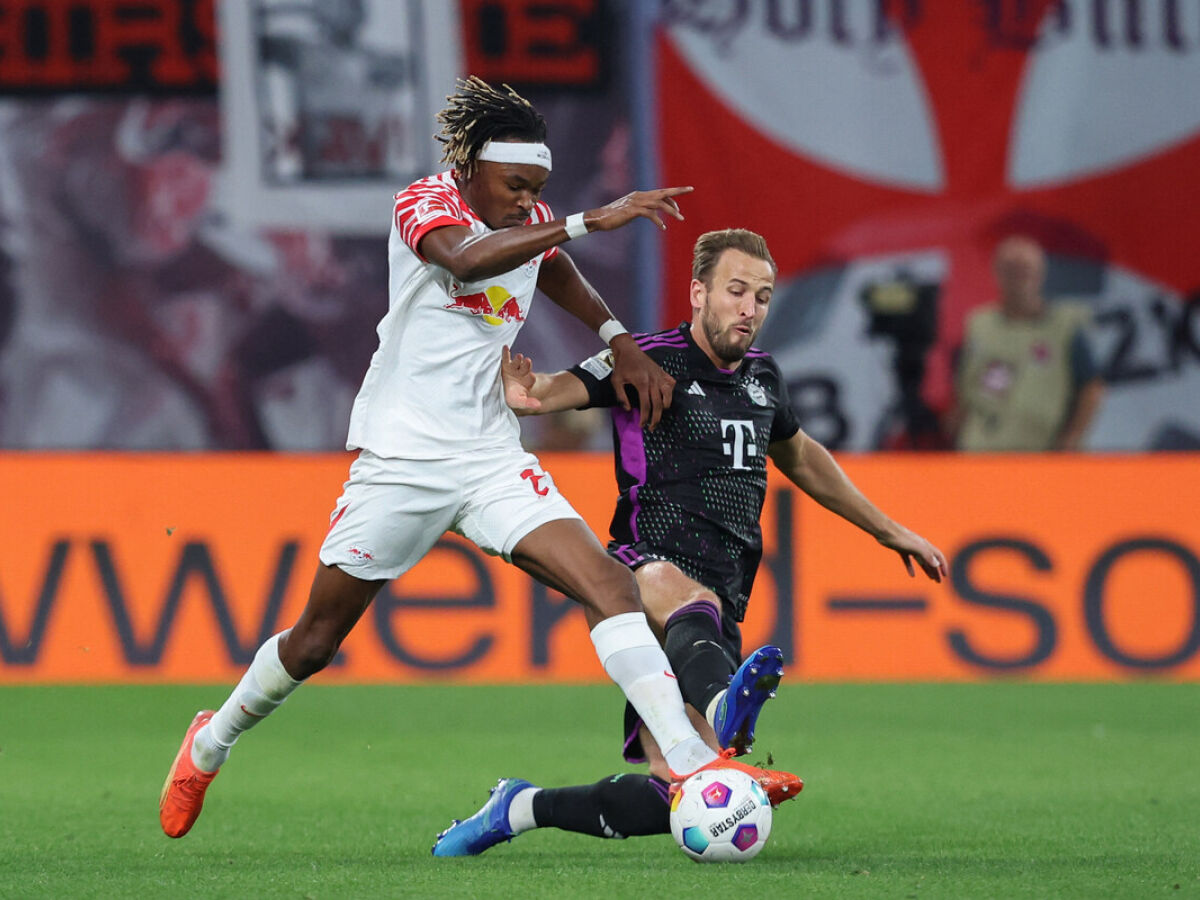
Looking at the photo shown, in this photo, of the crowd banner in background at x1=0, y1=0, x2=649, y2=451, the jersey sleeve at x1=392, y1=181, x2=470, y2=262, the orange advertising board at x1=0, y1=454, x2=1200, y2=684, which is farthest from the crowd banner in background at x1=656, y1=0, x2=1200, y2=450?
the jersey sleeve at x1=392, y1=181, x2=470, y2=262

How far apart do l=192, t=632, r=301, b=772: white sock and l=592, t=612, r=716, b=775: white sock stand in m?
0.98

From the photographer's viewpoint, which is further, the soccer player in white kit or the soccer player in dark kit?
the soccer player in dark kit

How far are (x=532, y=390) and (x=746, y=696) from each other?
3.62 ft

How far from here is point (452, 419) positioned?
502 centimetres

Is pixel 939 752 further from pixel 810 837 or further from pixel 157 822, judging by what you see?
pixel 157 822

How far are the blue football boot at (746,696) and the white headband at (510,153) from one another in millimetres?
1460

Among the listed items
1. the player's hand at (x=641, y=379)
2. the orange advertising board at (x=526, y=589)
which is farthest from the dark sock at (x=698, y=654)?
the orange advertising board at (x=526, y=589)

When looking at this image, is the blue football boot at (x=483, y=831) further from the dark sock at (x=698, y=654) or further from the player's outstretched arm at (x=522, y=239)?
the player's outstretched arm at (x=522, y=239)

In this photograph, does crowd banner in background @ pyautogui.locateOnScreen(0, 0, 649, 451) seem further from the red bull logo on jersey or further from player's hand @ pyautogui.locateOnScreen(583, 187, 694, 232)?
player's hand @ pyautogui.locateOnScreen(583, 187, 694, 232)

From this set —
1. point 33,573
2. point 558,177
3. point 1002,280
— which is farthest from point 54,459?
point 1002,280

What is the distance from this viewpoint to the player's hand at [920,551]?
5473 millimetres

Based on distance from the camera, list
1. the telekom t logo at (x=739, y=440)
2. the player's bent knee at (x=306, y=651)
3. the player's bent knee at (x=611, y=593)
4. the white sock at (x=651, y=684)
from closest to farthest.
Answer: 1. the white sock at (x=651, y=684)
2. the player's bent knee at (x=611, y=593)
3. the player's bent knee at (x=306, y=651)
4. the telekom t logo at (x=739, y=440)

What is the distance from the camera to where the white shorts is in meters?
4.96

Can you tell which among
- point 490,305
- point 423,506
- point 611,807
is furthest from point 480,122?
point 611,807
